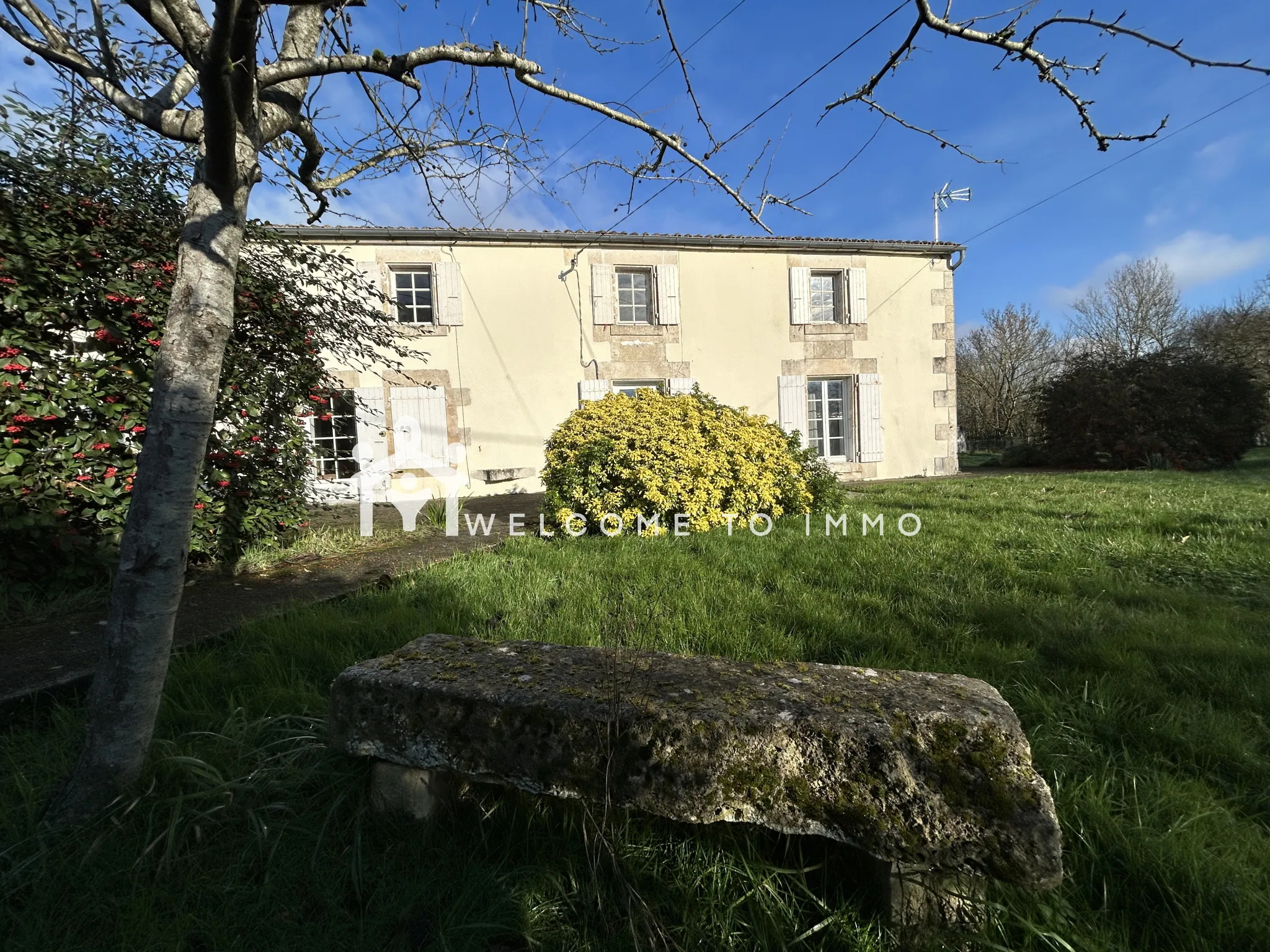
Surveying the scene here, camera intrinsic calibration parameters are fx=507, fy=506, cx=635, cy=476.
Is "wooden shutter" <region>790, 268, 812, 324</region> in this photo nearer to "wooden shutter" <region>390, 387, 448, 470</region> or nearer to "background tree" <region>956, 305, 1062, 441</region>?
"wooden shutter" <region>390, 387, 448, 470</region>

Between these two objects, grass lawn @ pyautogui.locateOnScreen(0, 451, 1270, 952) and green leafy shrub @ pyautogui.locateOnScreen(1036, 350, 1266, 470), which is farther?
green leafy shrub @ pyautogui.locateOnScreen(1036, 350, 1266, 470)

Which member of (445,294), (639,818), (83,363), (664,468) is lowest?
(639,818)

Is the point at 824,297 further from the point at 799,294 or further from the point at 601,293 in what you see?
the point at 601,293

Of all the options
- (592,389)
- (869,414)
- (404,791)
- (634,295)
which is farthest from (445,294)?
(404,791)

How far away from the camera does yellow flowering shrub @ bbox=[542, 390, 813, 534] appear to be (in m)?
4.57

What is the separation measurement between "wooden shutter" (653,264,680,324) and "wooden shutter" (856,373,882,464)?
3.84m

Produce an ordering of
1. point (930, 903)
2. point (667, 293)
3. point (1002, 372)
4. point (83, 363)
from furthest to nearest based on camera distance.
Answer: point (1002, 372) < point (667, 293) < point (83, 363) < point (930, 903)

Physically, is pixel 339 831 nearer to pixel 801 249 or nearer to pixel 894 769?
pixel 894 769

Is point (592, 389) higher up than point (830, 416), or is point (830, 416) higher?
point (592, 389)

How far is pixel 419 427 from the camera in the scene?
848 centimetres

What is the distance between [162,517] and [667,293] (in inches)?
346

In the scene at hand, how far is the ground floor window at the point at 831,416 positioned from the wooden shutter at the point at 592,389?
409cm

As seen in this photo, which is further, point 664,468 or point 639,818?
point 664,468

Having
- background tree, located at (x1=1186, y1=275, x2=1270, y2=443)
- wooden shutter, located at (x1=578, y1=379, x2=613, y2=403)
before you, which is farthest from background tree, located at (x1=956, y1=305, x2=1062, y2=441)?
wooden shutter, located at (x1=578, y1=379, x2=613, y2=403)
